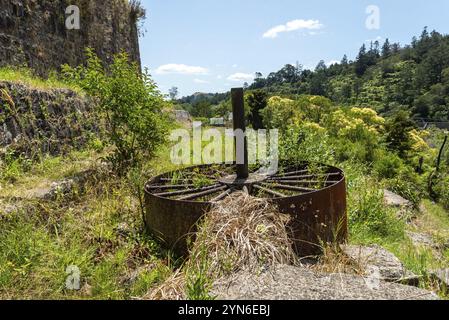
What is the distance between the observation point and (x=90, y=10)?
9.62m

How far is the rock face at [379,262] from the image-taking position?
304cm

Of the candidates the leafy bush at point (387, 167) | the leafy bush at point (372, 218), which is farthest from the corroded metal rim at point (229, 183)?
the leafy bush at point (387, 167)

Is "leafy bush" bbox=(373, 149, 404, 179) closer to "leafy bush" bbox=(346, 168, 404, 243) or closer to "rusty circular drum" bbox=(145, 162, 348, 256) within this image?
"leafy bush" bbox=(346, 168, 404, 243)

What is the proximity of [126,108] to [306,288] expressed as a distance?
402cm

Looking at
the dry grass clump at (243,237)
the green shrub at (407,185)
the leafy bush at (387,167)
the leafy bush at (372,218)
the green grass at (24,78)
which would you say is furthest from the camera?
the leafy bush at (387,167)

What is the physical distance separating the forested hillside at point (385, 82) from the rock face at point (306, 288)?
4063 centimetres

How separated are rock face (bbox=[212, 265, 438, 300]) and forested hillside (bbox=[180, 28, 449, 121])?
133 feet

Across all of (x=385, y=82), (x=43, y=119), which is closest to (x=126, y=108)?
(x=43, y=119)

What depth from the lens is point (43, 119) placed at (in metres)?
5.47

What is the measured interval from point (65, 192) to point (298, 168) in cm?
301

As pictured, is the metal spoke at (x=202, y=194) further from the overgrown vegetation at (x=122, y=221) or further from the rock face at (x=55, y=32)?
the rock face at (x=55, y=32)

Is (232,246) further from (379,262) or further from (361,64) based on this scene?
(361,64)

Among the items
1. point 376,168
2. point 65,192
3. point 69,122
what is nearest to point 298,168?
point 65,192
